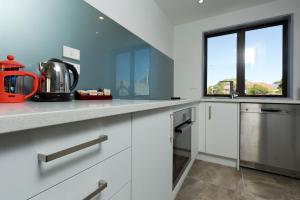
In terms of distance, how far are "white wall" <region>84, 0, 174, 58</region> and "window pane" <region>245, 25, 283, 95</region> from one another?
1.28 meters

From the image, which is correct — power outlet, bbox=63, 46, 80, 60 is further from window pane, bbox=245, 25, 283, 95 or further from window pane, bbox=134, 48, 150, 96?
window pane, bbox=245, 25, 283, 95

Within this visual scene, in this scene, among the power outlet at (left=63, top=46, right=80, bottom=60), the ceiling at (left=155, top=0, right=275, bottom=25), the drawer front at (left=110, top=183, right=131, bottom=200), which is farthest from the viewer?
the ceiling at (left=155, top=0, right=275, bottom=25)

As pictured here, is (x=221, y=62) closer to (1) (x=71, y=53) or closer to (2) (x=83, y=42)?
(2) (x=83, y=42)

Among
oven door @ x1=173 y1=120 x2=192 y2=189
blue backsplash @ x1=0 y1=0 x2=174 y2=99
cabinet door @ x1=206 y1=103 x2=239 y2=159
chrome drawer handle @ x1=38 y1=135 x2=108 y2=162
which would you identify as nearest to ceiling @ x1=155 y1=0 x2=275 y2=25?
blue backsplash @ x1=0 y1=0 x2=174 y2=99

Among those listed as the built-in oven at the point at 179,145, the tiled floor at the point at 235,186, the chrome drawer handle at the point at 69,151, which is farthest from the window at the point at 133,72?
the tiled floor at the point at 235,186

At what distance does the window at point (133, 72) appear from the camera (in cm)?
149

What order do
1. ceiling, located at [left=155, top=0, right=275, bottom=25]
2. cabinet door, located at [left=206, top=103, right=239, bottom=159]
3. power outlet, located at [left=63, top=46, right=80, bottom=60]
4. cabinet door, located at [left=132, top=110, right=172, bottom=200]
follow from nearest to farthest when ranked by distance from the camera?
cabinet door, located at [left=132, top=110, right=172, bottom=200] < power outlet, located at [left=63, top=46, right=80, bottom=60] < cabinet door, located at [left=206, top=103, right=239, bottom=159] < ceiling, located at [left=155, top=0, right=275, bottom=25]

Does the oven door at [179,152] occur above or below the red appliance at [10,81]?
below

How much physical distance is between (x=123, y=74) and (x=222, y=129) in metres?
1.51

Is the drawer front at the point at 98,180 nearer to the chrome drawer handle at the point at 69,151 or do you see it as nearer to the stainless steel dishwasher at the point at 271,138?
the chrome drawer handle at the point at 69,151

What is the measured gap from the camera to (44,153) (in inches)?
14.8

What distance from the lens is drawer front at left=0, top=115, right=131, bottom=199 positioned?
313 millimetres

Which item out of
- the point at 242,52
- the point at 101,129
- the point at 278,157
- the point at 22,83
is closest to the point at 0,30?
the point at 22,83

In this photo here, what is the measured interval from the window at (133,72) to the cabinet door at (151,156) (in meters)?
0.60
